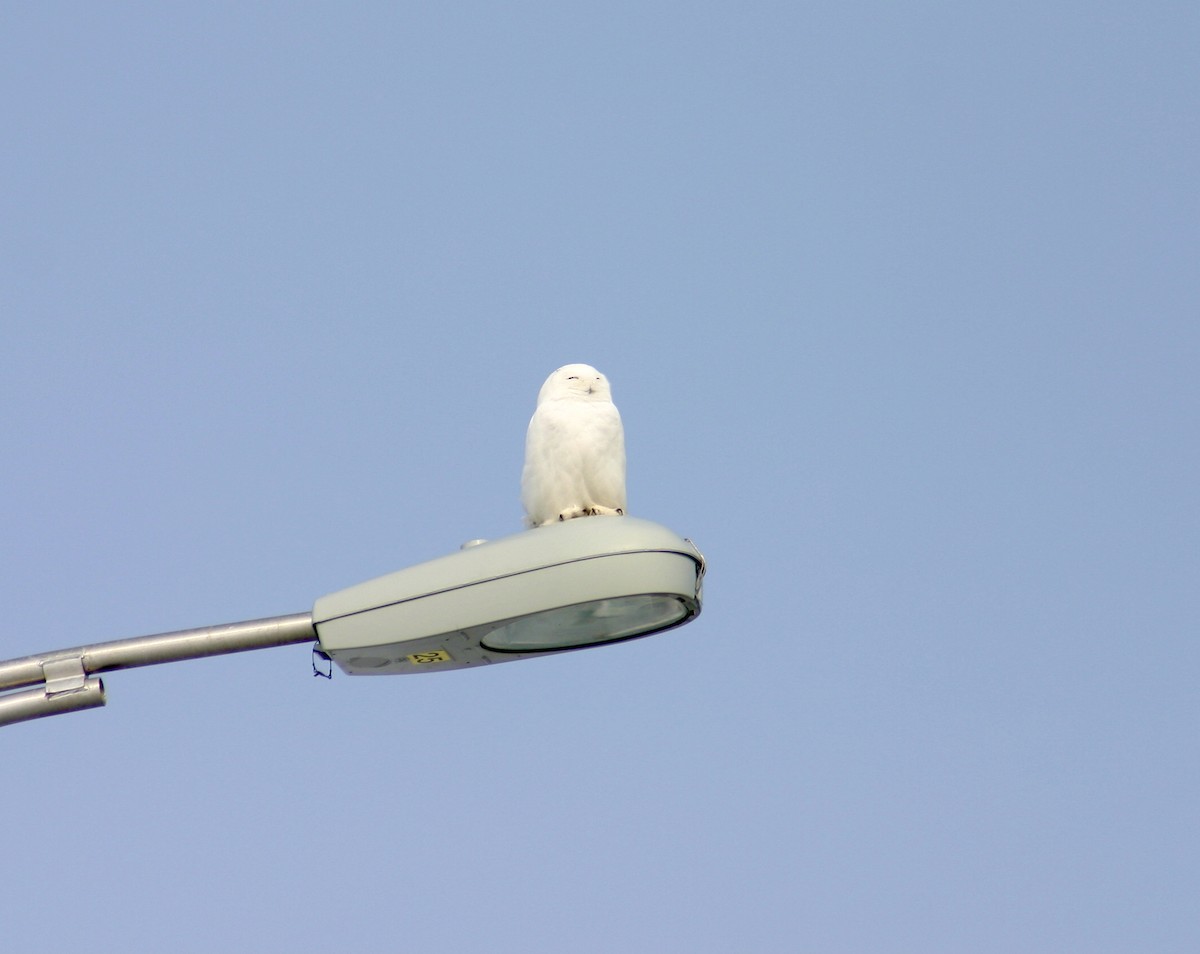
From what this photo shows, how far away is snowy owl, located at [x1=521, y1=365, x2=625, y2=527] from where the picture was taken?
7.54 m

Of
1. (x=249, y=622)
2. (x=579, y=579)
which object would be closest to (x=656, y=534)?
(x=579, y=579)

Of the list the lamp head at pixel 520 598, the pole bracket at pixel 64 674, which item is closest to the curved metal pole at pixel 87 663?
the pole bracket at pixel 64 674

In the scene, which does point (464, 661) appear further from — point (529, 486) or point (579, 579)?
point (529, 486)

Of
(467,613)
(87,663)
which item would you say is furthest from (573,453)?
(87,663)

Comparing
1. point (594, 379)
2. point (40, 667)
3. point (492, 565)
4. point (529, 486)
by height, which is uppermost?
point (594, 379)

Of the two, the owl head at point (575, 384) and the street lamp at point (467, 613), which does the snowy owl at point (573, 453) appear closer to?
the owl head at point (575, 384)

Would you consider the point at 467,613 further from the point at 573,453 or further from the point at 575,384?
the point at 575,384

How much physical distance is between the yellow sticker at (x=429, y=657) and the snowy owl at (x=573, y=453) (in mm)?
2528

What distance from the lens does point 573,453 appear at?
7.55m

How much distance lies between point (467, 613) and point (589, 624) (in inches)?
14.8

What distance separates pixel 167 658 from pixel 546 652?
110cm

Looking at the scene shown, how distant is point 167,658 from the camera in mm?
4449

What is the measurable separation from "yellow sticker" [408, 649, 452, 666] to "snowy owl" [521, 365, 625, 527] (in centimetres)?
253

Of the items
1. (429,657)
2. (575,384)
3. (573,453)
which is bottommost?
(429,657)
